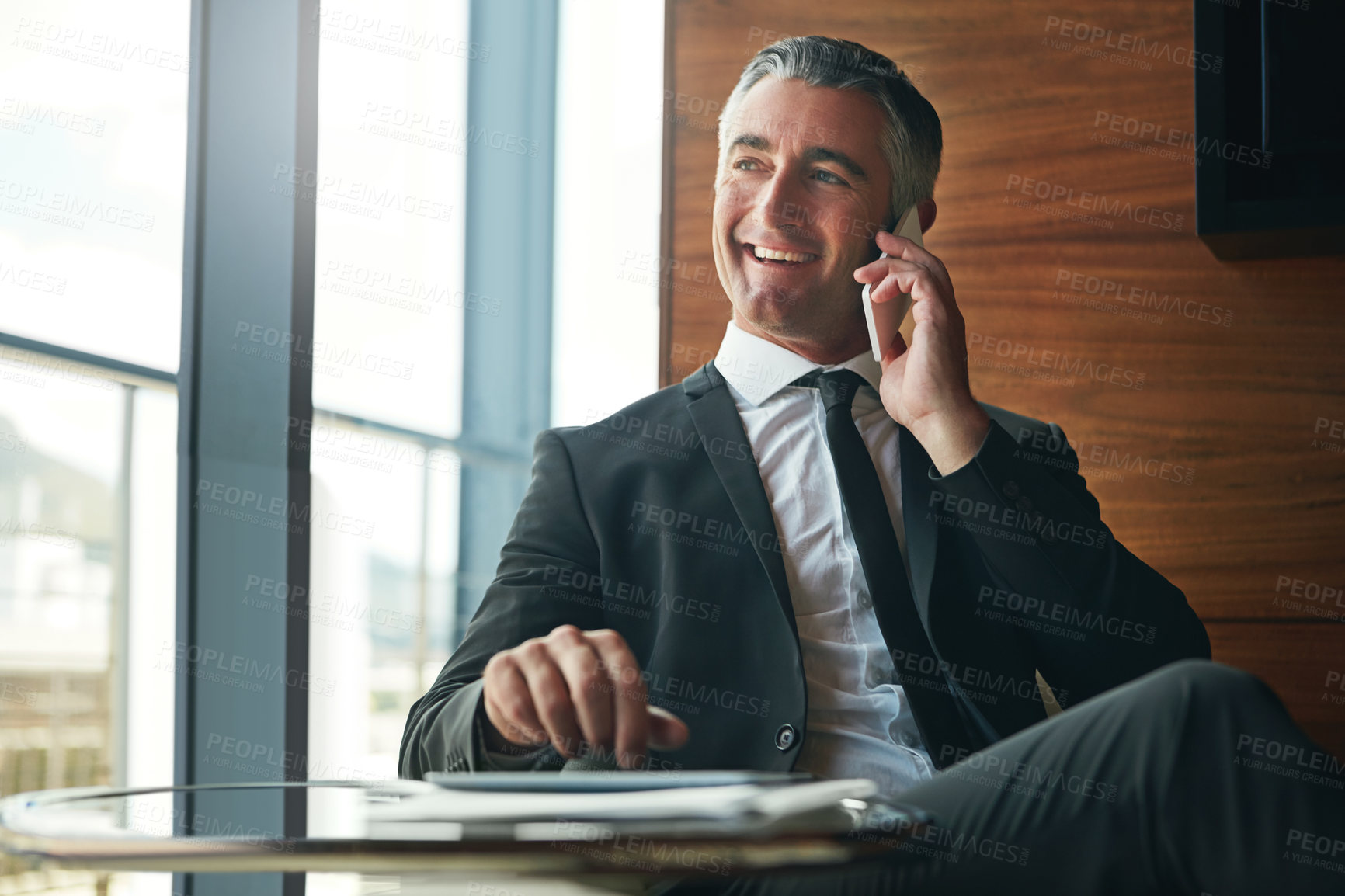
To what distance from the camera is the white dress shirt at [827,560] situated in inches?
47.4

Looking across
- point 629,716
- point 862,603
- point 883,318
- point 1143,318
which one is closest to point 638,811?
point 629,716

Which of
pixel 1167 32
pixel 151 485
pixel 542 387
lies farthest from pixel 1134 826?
pixel 542 387

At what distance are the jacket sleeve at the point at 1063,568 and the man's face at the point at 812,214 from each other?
0.36 metres

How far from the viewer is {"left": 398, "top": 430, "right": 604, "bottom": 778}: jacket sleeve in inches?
36.4

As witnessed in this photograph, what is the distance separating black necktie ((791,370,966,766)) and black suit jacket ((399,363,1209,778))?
1 centimetres

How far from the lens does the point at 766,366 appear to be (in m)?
1.51

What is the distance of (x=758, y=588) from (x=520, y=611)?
31cm

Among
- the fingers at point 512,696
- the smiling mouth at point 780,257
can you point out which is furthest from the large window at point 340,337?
the fingers at point 512,696

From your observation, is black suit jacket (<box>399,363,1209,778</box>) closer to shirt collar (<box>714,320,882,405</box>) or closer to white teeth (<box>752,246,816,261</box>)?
shirt collar (<box>714,320,882,405</box>)

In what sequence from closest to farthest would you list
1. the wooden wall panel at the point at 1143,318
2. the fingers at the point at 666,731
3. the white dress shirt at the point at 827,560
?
the fingers at the point at 666,731 < the white dress shirt at the point at 827,560 < the wooden wall panel at the point at 1143,318

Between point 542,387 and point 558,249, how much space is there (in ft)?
1.38

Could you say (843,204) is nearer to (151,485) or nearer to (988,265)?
(988,265)

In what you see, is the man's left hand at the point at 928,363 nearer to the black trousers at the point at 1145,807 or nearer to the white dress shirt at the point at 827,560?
the white dress shirt at the point at 827,560

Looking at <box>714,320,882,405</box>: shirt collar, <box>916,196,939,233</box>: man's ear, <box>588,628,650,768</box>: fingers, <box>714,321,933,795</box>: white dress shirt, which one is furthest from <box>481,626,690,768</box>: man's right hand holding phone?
<box>916,196,939,233</box>: man's ear
